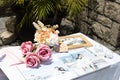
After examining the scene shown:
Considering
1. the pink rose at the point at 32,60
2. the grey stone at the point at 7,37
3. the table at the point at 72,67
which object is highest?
the pink rose at the point at 32,60

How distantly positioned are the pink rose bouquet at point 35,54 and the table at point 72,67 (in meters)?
0.04

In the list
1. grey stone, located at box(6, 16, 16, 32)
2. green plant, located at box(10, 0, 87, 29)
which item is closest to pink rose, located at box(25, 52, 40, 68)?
green plant, located at box(10, 0, 87, 29)

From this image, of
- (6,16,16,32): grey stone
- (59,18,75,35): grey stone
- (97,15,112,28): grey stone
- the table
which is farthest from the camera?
(59,18,75,35): grey stone

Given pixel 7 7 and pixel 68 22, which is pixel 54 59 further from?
pixel 7 7

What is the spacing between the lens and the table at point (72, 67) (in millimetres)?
1421

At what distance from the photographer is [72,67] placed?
152cm

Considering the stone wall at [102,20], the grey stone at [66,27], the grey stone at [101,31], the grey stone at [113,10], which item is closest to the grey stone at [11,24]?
the grey stone at [66,27]

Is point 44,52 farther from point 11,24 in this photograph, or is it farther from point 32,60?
point 11,24

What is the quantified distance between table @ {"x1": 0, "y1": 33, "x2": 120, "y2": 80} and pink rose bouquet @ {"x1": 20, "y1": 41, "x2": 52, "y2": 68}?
4 cm

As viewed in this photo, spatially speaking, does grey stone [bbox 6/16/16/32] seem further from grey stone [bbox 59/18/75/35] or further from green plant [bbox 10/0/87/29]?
grey stone [bbox 59/18/75/35]

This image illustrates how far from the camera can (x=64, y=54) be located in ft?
5.41

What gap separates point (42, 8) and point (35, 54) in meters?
0.95

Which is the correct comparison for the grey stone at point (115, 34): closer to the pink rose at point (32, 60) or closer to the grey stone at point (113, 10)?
the grey stone at point (113, 10)

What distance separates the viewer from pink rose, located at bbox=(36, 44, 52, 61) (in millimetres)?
1505
